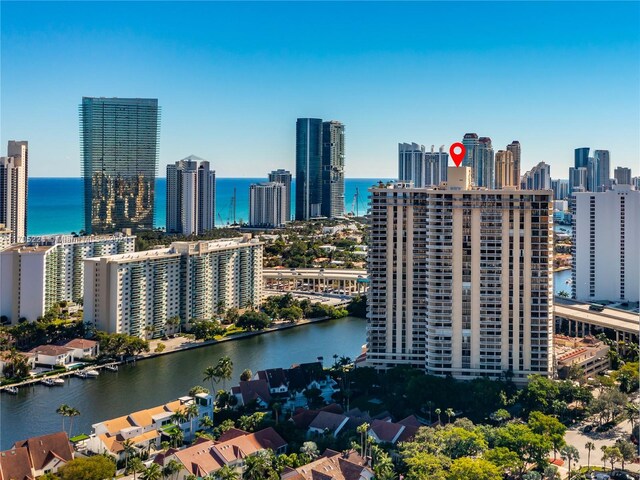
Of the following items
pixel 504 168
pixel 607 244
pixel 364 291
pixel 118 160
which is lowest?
pixel 364 291

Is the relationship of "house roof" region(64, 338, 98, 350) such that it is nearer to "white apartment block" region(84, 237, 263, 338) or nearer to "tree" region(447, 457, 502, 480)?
"white apartment block" region(84, 237, 263, 338)

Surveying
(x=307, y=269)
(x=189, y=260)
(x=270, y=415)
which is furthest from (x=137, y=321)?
(x=307, y=269)

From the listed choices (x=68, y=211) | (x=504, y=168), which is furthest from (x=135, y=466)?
(x=68, y=211)

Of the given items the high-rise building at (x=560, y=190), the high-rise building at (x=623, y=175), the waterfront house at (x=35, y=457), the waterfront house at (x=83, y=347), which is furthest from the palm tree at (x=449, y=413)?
the high-rise building at (x=560, y=190)

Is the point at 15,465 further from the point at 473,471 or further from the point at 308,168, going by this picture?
the point at 308,168

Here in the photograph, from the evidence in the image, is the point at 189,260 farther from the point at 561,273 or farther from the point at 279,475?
the point at 561,273

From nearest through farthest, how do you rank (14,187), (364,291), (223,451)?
(223,451)
(364,291)
(14,187)
